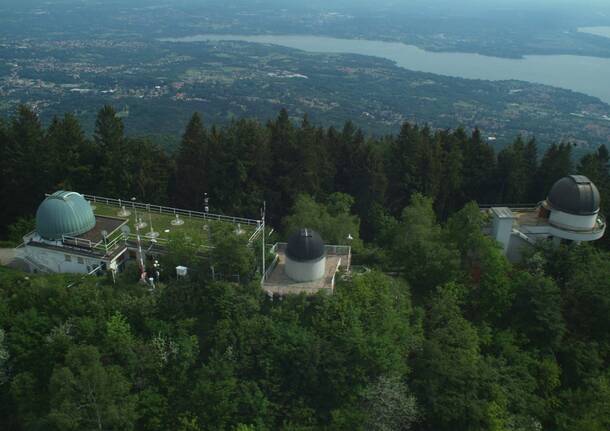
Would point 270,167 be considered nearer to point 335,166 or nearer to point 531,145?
point 335,166

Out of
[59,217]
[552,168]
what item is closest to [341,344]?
[59,217]

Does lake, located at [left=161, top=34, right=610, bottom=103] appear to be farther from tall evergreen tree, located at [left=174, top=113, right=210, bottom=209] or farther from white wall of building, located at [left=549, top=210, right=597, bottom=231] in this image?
tall evergreen tree, located at [left=174, top=113, right=210, bottom=209]

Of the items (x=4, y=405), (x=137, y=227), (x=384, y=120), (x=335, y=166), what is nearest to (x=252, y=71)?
(x=384, y=120)

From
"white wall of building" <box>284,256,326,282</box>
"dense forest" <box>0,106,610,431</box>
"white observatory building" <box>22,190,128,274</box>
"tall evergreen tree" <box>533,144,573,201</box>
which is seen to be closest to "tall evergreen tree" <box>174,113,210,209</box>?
"dense forest" <box>0,106,610,431</box>

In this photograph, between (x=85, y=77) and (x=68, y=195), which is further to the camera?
(x=85, y=77)

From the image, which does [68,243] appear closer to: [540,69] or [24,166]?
[24,166]
